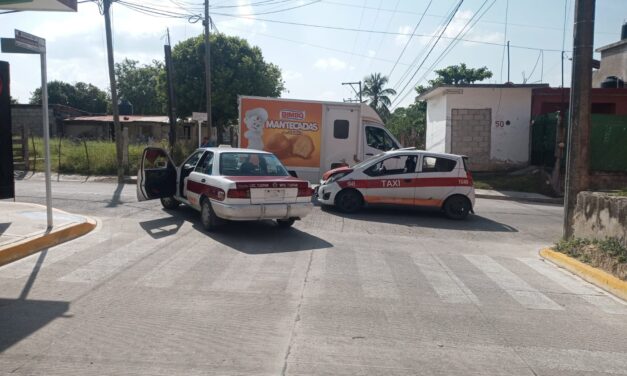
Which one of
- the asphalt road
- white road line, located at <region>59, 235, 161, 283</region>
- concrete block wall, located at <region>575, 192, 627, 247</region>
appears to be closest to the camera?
the asphalt road

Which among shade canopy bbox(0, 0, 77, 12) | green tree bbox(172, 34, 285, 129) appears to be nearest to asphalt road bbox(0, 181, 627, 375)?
shade canopy bbox(0, 0, 77, 12)

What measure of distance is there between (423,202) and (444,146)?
12827mm

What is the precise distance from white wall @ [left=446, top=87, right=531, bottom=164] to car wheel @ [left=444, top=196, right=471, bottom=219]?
12.5 metres

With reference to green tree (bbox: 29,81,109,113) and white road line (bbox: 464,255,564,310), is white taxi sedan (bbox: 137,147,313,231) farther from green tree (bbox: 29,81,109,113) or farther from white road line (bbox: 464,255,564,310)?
green tree (bbox: 29,81,109,113)

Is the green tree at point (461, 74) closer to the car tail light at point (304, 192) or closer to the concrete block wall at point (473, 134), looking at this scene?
the concrete block wall at point (473, 134)

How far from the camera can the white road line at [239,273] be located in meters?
6.66

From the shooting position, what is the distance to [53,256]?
787 centimetres

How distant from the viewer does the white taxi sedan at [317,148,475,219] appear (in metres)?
13.3

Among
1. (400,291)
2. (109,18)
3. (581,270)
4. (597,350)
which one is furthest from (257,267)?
(109,18)

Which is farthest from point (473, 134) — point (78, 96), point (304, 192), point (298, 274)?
point (78, 96)

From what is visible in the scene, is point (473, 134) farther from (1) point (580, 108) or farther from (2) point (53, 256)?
(2) point (53, 256)

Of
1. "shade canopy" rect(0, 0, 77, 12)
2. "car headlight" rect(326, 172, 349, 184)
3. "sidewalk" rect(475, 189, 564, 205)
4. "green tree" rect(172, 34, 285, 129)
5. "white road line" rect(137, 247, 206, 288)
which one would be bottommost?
"white road line" rect(137, 247, 206, 288)

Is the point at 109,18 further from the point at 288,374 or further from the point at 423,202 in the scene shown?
the point at 288,374

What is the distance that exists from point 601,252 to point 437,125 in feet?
62.6
